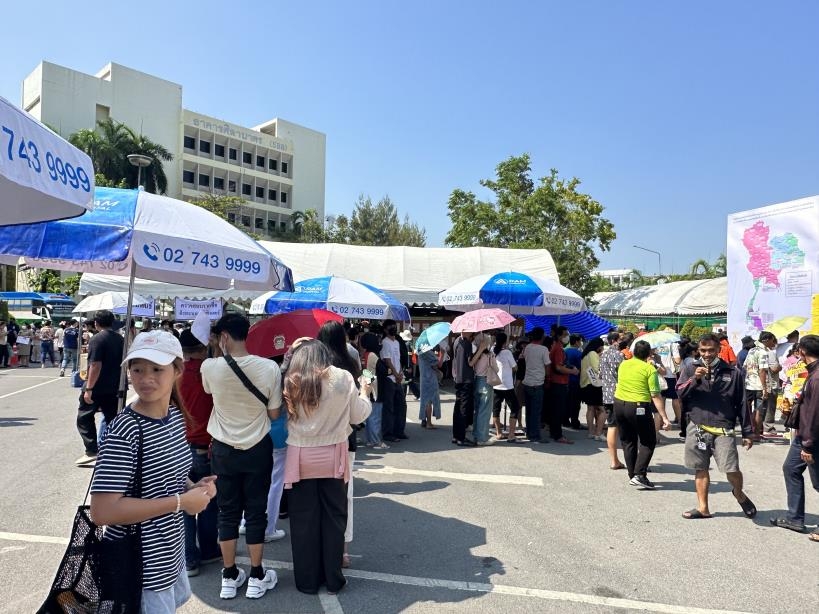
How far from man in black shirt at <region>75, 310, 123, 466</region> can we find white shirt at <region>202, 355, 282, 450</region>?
3626 millimetres

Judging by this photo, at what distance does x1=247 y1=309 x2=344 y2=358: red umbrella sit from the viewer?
504 cm

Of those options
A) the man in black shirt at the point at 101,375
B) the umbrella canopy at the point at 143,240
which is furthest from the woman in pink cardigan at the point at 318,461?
the man in black shirt at the point at 101,375

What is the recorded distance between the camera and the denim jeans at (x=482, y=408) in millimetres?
8828

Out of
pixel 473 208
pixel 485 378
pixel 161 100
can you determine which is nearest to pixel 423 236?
pixel 473 208

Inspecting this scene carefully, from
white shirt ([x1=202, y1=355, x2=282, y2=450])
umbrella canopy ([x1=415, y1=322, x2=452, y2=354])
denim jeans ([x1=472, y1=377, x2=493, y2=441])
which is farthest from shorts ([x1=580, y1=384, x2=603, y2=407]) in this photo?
white shirt ([x1=202, y1=355, x2=282, y2=450])

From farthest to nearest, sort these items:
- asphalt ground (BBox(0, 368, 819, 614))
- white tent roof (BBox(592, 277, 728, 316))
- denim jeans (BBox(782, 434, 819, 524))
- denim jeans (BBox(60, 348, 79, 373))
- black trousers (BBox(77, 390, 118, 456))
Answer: white tent roof (BBox(592, 277, 728, 316)) < denim jeans (BBox(60, 348, 79, 373)) < black trousers (BBox(77, 390, 118, 456)) < denim jeans (BBox(782, 434, 819, 524)) < asphalt ground (BBox(0, 368, 819, 614))

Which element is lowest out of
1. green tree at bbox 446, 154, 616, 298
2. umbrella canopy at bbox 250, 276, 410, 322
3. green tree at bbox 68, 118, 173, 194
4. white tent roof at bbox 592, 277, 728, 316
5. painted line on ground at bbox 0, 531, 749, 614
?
painted line on ground at bbox 0, 531, 749, 614

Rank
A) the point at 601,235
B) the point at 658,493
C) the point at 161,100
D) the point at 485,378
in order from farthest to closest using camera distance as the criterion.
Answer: the point at 161,100
the point at 601,235
the point at 485,378
the point at 658,493

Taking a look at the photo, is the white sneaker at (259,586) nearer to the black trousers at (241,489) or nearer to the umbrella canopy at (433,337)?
the black trousers at (241,489)

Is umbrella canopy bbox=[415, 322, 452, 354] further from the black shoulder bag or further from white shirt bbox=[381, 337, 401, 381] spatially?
the black shoulder bag

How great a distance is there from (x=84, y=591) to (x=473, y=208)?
25215mm

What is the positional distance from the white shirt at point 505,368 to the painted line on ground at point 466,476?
1.98 meters

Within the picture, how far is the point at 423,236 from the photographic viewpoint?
142ft

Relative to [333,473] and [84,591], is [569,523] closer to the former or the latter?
[333,473]
